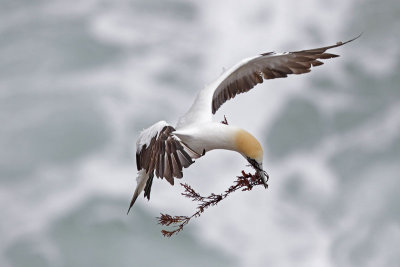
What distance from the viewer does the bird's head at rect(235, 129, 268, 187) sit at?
7574 millimetres

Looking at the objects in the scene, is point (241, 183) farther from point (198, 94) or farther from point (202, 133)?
point (198, 94)

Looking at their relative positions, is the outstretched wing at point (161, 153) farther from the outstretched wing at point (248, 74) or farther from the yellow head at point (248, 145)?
the outstretched wing at point (248, 74)

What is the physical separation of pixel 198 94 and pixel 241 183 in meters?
2.54

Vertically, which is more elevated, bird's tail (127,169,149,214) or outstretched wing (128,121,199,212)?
bird's tail (127,169,149,214)

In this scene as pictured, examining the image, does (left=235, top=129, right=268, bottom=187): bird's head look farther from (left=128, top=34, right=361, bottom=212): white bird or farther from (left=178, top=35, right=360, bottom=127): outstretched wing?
(left=178, top=35, right=360, bottom=127): outstretched wing

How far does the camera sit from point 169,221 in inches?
291

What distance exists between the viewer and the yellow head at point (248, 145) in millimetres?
7578

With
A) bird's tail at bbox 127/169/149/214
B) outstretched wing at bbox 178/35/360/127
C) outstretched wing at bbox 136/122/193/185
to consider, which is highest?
outstretched wing at bbox 178/35/360/127

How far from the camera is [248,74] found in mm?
10234

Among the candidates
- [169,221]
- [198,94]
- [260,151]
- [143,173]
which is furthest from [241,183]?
[198,94]

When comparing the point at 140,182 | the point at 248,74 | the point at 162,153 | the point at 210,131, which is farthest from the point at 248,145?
the point at 248,74

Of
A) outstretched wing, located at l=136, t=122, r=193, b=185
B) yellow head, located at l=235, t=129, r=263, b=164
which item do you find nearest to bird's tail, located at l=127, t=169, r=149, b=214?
outstretched wing, located at l=136, t=122, r=193, b=185

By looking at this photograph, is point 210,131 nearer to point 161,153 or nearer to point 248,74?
point 161,153

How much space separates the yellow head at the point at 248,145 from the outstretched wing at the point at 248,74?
139 cm
